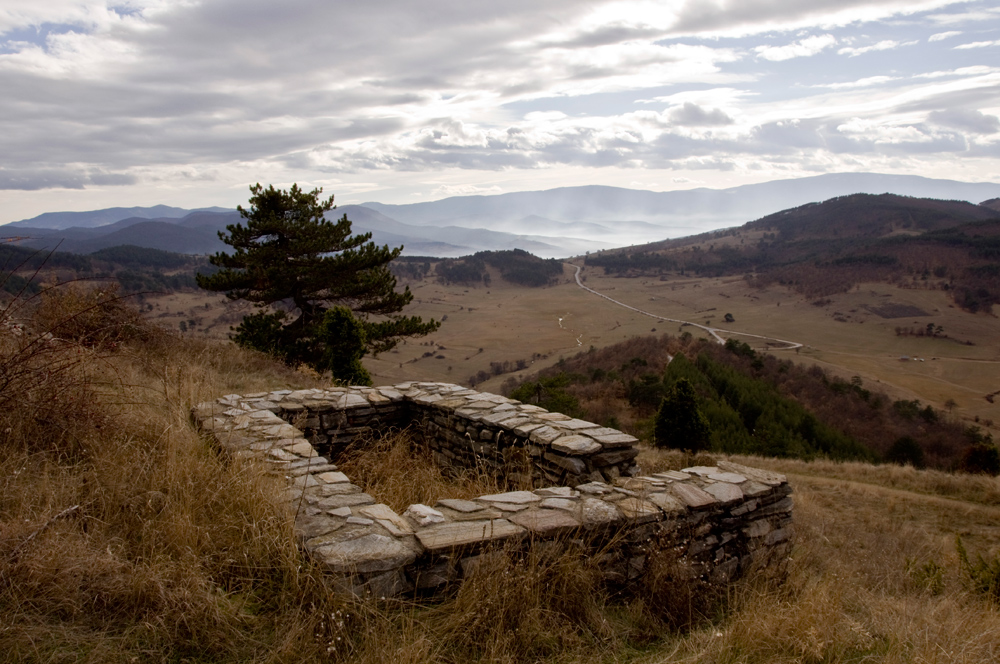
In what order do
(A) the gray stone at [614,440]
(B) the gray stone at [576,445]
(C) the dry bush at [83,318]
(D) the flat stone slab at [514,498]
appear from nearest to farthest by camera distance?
(D) the flat stone slab at [514,498], (C) the dry bush at [83,318], (B) the gray stone at [576,445], (A) the gray stone at [614,440]

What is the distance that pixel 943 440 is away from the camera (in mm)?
24828

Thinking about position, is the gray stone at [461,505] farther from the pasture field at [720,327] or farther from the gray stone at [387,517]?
the pasture field at [720,327]

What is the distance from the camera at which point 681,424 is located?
49.3 feet

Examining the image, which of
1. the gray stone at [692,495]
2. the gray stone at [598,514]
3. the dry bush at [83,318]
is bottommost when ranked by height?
the gray stone at [692,495]

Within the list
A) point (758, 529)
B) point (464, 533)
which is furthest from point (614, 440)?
point (464, 533)

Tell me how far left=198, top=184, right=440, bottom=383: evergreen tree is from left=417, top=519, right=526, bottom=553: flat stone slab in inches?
473

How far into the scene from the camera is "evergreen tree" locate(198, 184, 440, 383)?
49.5 feet

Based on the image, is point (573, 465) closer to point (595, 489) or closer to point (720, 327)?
point (595, 489)

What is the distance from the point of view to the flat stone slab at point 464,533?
110 inches

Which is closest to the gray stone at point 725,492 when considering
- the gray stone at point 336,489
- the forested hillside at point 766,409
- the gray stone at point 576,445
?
the gray stone at point 576,445

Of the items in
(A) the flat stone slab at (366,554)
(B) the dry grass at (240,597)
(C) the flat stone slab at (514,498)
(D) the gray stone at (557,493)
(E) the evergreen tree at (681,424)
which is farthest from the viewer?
(E) the evergreen tree at (681,424)

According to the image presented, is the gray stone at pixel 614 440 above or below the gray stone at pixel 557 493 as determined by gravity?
above

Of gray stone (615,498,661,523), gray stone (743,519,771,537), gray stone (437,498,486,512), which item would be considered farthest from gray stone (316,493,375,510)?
gray stone (743,519,771,537)

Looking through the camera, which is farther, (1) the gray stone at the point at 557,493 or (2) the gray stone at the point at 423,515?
(1) the gray stone at the point at 557,493
